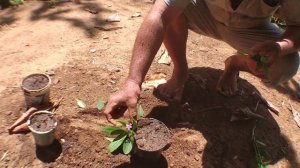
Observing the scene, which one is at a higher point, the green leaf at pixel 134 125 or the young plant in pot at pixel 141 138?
the green leaf at pixel 134 125

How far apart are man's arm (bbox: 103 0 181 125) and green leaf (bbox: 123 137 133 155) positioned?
147 mm

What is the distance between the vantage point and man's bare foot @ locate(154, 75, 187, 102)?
309cm

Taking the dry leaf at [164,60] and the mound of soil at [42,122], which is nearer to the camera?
the mound of soil at [42,122]

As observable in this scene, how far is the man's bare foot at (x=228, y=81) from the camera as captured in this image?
125 inches

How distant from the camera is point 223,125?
293 centimetres

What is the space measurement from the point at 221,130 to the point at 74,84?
1313mm

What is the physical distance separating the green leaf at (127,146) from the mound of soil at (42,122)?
51 centimetres

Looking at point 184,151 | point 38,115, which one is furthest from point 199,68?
point 38,115

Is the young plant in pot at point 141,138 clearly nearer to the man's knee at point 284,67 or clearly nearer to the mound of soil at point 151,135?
the mound of soil at point 151,135

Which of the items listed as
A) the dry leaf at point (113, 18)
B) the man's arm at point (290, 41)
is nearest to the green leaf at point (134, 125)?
the man's arm at point (290, 41)

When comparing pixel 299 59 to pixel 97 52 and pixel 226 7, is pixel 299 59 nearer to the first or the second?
pixel 226 7

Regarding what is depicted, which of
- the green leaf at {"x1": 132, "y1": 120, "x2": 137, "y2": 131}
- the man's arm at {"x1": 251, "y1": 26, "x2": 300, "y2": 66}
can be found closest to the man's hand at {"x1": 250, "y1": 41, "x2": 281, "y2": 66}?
the man's arm at {"x1": 251, "y1": 26, "x2": 300, "y2": 66}

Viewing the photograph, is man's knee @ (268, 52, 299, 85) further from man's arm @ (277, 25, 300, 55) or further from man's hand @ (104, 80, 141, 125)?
man's hand @ (104, 80, 141, 125)

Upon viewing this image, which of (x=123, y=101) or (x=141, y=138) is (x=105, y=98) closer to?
(x=141, y=138)
